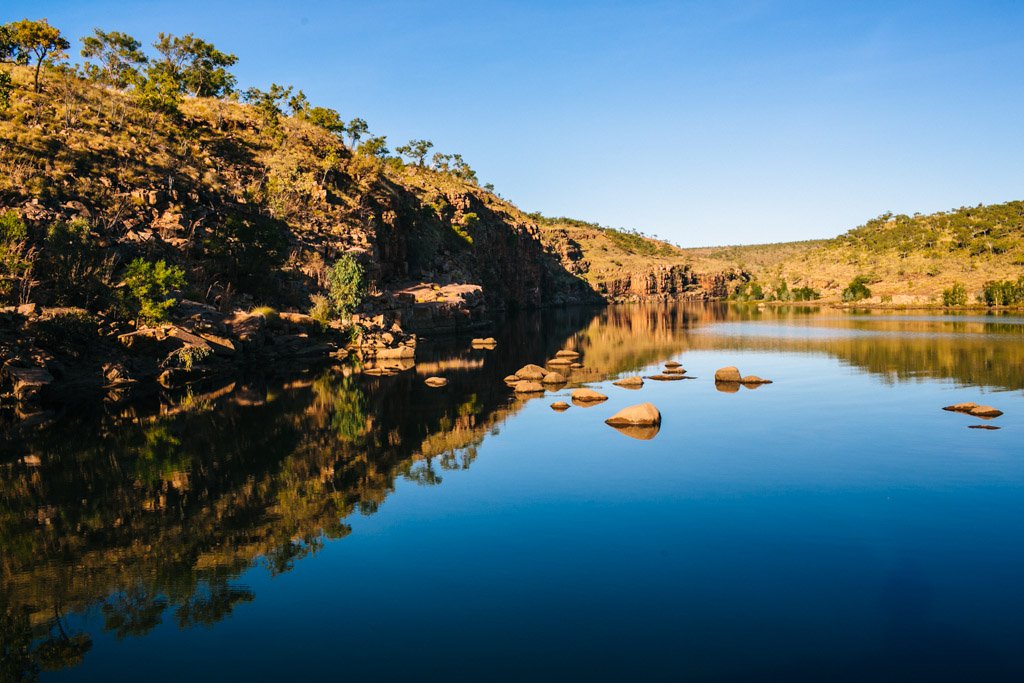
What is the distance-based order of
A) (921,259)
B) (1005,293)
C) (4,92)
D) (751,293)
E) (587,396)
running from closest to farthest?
(587,396), (4,92), (1005,293), (921,259), (751,293)

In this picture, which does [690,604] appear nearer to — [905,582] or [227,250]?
[905,582]

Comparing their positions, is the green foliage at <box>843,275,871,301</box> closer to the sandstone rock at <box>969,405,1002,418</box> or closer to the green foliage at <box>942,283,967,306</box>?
the green foliage at <box>942,283,967,306</box>

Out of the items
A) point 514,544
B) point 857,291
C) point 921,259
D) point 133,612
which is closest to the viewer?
point 133,612

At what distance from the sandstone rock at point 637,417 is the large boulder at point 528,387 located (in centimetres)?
1036

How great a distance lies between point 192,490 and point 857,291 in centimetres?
15210

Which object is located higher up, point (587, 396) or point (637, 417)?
point (587, 396)

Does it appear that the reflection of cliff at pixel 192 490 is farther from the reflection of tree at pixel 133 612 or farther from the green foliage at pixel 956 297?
the green foliage at pixel 956 297

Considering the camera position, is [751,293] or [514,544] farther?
[751,293]

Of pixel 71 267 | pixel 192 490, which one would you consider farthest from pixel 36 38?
pixel 192 490

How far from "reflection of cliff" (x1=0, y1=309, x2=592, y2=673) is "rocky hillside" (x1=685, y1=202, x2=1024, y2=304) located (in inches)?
4778

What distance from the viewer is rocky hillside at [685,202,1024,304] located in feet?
435

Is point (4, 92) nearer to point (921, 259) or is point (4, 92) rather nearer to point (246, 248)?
point (246, 248)

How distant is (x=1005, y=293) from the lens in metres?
112

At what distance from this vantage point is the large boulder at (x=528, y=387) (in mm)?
43250
